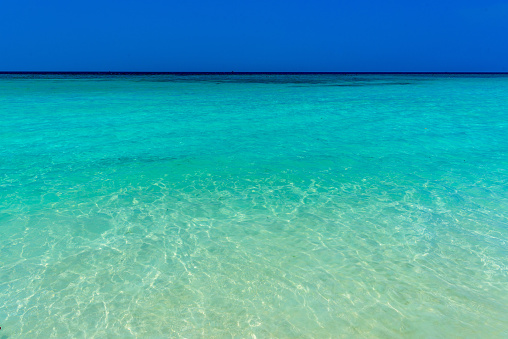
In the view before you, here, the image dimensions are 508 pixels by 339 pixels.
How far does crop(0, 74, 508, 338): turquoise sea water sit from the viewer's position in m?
4.12

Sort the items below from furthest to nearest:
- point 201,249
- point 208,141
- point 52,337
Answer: point 208,141
point 201,249
point 52,337

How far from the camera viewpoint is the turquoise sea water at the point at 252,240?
4.12 m

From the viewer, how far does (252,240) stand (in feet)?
19.3

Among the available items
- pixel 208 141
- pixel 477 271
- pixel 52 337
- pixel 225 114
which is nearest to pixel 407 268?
pixel 477 271

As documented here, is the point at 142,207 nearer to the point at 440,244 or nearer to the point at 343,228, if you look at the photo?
the point at 343,228

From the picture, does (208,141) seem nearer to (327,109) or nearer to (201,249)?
(201,249)

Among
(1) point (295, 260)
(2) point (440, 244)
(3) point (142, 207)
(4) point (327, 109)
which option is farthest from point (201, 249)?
(4) point (327, 109)

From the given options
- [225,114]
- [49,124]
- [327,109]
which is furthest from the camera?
[327,109]

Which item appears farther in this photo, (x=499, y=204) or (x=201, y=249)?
(x=499, y=204)

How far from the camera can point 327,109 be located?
2280 centimetres

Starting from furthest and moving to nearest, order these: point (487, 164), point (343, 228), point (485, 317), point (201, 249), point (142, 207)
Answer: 1. point (487, 164)
2. point (142, 207)
3. point (343, 228)
4. point (201, 249)
5. point (485, 317)

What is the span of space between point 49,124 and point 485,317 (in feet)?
58.8

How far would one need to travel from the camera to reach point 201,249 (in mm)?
5605

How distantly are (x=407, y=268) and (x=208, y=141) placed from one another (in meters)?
9.42
